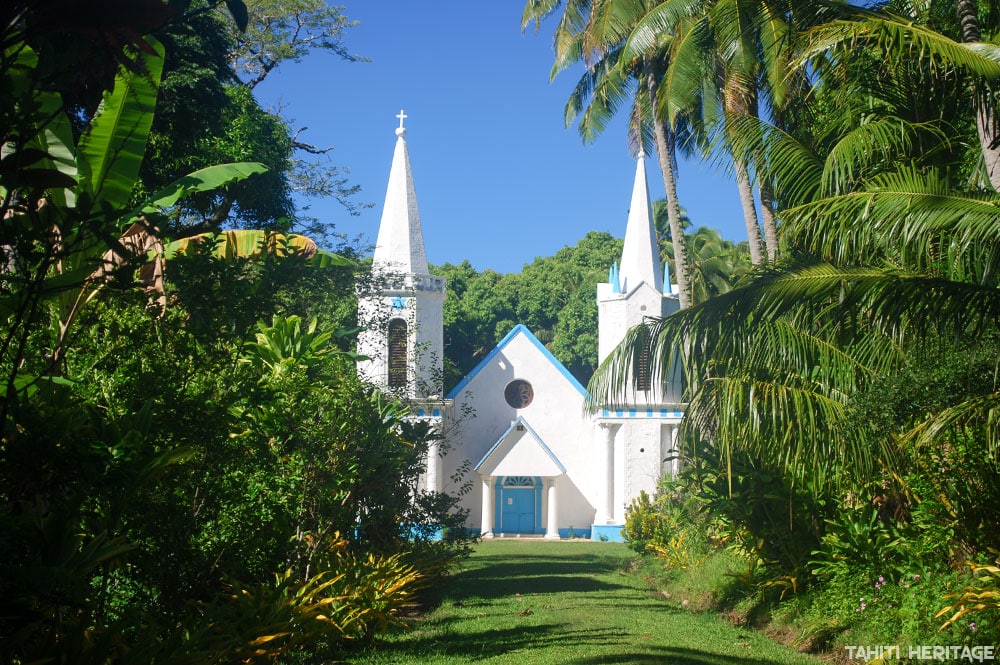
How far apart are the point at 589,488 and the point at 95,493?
30116 mm

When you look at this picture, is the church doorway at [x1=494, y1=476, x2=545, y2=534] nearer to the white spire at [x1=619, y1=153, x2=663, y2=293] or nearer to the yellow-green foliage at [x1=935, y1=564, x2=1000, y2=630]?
the white spire at [x1=619, y1=153, x2=663, y2=293]

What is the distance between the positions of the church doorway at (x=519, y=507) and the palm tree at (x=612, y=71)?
14702 mm

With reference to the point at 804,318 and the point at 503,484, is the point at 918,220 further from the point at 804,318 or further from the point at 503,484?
the point at 503,484

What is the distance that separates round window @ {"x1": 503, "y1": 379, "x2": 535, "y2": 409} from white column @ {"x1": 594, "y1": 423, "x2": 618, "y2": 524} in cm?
331

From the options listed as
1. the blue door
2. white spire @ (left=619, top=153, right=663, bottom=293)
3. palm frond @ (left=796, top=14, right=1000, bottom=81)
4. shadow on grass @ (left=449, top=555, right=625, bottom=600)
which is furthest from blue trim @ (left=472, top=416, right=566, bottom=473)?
palm frond @ (left=796, top=14, right=1000, bottom=81)

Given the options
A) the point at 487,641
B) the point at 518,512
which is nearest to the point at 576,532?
the point at 518,512

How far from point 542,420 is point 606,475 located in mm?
3513

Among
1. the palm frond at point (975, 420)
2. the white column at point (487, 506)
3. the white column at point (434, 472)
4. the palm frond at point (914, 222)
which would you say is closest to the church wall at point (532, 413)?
the white column at point (487, 506)

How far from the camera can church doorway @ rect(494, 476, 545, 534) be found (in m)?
34.6

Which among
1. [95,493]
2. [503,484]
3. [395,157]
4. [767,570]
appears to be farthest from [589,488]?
[95,493]

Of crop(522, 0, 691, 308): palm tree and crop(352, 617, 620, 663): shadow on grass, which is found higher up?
crop(522, 0, 691, 308): palm tree

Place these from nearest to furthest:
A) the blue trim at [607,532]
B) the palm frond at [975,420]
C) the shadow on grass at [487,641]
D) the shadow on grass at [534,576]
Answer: the palm frond at [975,420]
the shadow on grass at [487,641]
the shadow on grass at [534,576]
the blue trim at [607,532]

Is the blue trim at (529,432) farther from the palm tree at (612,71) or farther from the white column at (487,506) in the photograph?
the palm tree at (612,71)

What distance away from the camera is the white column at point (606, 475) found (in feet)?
110
